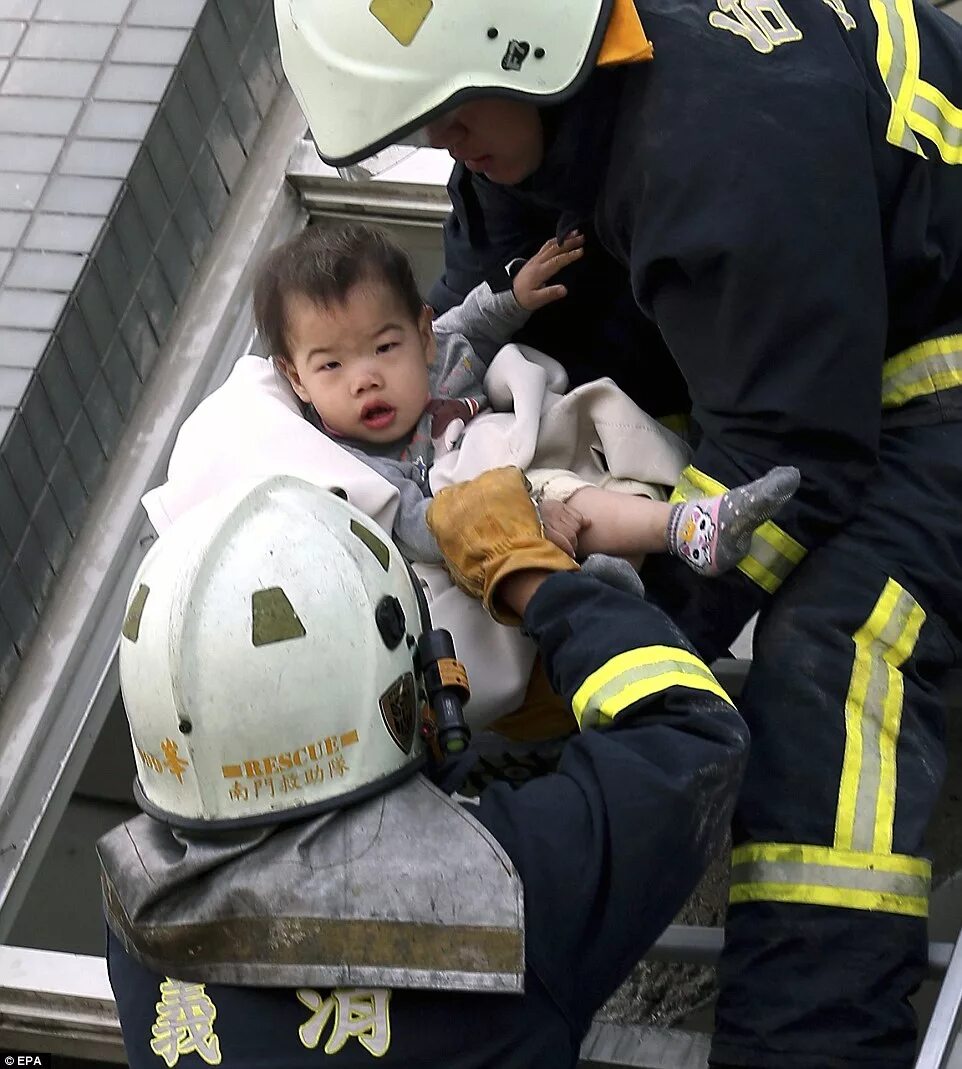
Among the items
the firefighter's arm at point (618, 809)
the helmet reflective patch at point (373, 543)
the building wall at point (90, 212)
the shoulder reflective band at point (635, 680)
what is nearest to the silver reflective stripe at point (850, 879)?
the firefighter's arm at point (618, 809)

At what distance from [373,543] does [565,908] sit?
0.47 metres

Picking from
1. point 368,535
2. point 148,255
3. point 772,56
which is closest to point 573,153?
point 772,56

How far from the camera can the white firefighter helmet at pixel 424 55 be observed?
5.74ft

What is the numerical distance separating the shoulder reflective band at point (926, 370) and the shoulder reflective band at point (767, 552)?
0.25 meters

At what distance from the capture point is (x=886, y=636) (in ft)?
5.84

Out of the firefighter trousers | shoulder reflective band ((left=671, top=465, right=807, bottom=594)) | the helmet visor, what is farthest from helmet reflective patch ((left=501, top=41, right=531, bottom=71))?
the helmet visor

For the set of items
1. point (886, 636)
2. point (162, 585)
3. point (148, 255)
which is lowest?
point (148, 255)

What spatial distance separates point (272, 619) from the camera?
1.53 meters

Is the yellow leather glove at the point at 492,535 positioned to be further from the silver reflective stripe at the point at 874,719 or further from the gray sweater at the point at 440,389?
the silver reflective stripe at the point at 874,719

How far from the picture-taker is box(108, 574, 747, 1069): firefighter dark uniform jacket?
149cm

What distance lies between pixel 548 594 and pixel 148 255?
147cm

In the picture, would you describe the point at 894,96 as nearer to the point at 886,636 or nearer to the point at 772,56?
the point at 772,56

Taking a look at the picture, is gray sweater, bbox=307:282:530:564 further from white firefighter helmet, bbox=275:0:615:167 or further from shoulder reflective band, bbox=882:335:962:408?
shoulder reflective band, bbox=882:335:962:408

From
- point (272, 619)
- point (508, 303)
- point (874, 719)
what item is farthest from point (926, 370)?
point (272, 619)
